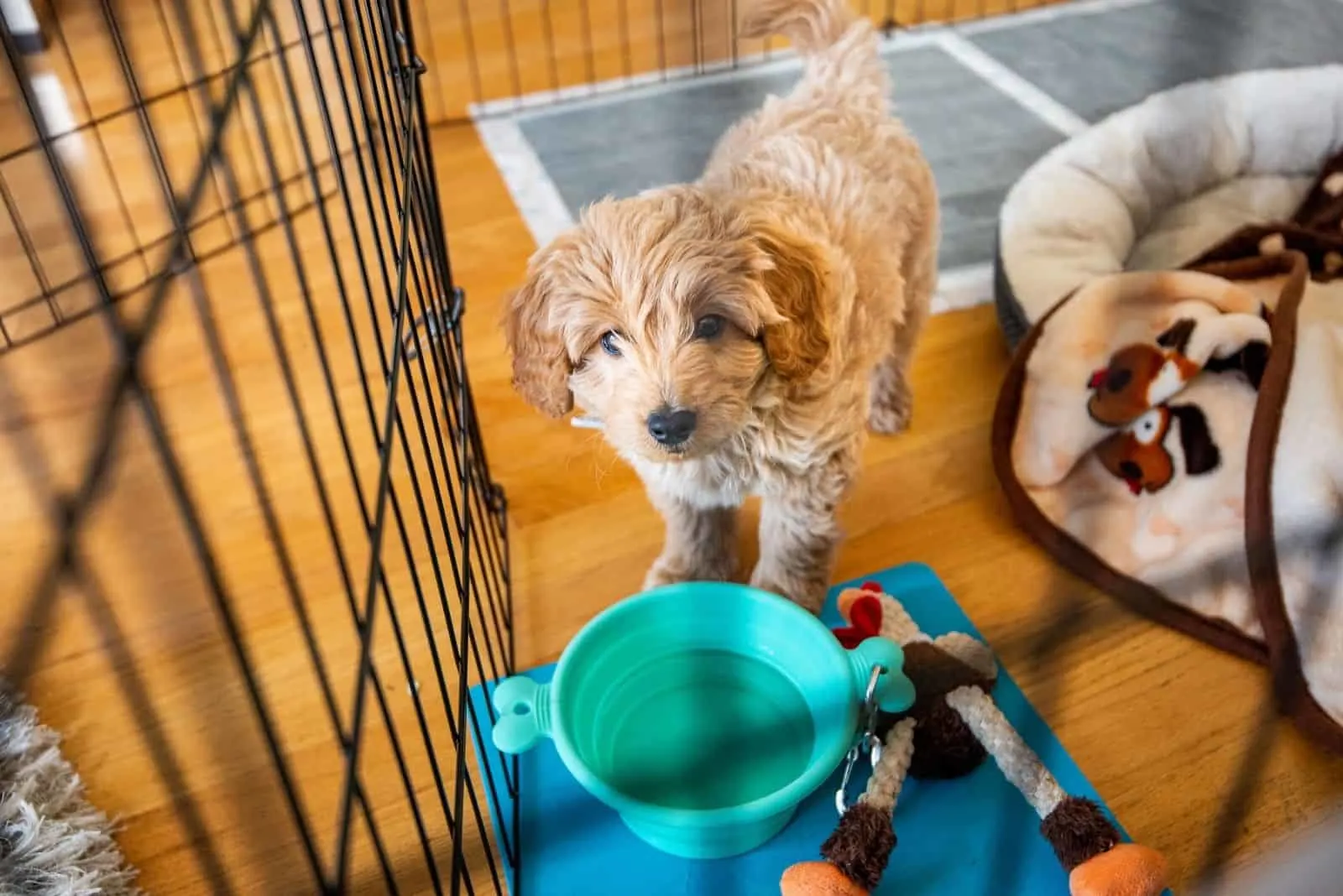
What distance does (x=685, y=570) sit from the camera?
66.9 inches

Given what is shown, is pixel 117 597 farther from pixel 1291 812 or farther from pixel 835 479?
pixel 1291 812

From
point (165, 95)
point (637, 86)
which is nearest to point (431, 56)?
point (637, 86)

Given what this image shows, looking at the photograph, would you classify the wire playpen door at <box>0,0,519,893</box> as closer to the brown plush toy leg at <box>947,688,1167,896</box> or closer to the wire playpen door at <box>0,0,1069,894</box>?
the wire playpen door at <box>0,0,1069,894</box>

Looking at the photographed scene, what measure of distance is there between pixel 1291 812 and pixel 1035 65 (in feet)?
7.49

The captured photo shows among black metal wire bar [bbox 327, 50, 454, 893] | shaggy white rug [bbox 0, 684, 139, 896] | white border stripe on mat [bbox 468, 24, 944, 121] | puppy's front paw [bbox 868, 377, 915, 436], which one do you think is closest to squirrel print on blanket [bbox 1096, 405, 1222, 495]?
puppy's front paw [bbox 868, 377, 915, 436]

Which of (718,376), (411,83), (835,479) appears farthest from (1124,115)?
(411,83)

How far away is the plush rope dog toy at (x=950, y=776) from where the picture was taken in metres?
1.20

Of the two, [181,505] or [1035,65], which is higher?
[181,505]

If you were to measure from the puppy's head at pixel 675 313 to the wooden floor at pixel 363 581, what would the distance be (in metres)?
0.22

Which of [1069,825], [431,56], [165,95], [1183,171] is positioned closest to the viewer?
[1069,825]

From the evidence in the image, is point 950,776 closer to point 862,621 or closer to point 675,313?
point 862,621

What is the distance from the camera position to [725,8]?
11.1 feet

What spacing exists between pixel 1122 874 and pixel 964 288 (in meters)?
1.41

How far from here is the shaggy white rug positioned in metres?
1.33
